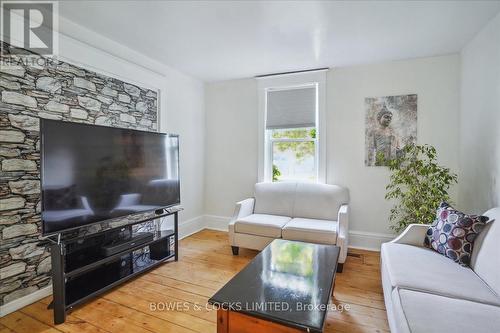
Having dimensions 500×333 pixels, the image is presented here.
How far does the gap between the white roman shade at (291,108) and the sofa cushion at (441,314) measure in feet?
8.64

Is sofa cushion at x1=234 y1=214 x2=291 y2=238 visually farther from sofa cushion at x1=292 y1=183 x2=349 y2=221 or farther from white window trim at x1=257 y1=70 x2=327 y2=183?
white window trim at x1=257 y1=70 x2=327 y2=183

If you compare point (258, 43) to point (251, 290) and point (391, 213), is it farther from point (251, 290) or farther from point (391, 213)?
point (391, 213)

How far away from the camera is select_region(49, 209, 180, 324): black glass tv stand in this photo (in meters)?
1.89

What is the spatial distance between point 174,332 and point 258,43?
2.78 metres

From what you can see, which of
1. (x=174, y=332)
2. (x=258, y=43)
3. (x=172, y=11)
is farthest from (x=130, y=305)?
(x=258, y=43)

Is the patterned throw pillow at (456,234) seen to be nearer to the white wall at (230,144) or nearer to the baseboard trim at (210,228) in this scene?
the baseboard trim at (210,228)

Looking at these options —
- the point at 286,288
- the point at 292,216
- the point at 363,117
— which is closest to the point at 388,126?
the point at 363,117

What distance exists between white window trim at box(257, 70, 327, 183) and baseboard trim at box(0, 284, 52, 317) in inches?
109

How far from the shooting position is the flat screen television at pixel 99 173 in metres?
1.91

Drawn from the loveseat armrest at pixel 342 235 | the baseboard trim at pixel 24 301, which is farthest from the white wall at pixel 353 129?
the baseboard trim at pixel 24 301

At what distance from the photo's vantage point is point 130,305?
213 cm

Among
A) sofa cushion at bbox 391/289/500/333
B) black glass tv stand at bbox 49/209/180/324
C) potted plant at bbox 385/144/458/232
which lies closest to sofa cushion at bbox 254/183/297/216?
potted plant at bbox 385/144/458/232

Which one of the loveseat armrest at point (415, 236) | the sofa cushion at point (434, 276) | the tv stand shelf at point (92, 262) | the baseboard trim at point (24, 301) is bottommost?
the baseboard trim at point (24, 301)

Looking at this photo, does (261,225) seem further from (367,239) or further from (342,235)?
(367,239)
